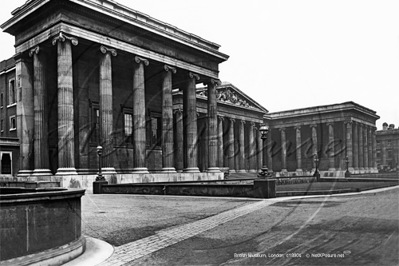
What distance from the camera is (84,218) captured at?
14734 millimetres

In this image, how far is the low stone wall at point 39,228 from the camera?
672cm

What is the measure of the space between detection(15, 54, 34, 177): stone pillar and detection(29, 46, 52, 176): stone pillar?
1.77 meters

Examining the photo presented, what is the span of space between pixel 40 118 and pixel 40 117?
0.37 feet

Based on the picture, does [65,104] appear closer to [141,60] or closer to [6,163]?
[141,60]

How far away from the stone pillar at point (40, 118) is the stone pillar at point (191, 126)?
16042mm

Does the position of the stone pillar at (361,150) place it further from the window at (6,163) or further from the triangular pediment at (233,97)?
the window at (6,163)

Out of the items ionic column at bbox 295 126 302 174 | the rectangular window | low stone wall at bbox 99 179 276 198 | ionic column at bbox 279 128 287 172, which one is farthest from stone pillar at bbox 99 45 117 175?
ionic column at bbox 279 128 287 172

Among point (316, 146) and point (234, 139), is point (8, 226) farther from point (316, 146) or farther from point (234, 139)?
point (316, 146)

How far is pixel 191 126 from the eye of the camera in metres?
45.2

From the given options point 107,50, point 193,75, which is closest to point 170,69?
point 193,75

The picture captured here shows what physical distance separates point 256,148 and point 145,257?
70610 millimetres

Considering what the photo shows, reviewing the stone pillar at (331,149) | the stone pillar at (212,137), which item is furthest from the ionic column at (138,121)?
the stone pillar at (331,149)

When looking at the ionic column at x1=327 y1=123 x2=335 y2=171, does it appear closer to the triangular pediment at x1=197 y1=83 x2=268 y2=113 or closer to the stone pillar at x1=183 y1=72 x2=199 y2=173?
the triangular pediment at x1=197 y1=83 x2=268 y2=113

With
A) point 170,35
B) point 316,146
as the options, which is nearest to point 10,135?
point 170,35
